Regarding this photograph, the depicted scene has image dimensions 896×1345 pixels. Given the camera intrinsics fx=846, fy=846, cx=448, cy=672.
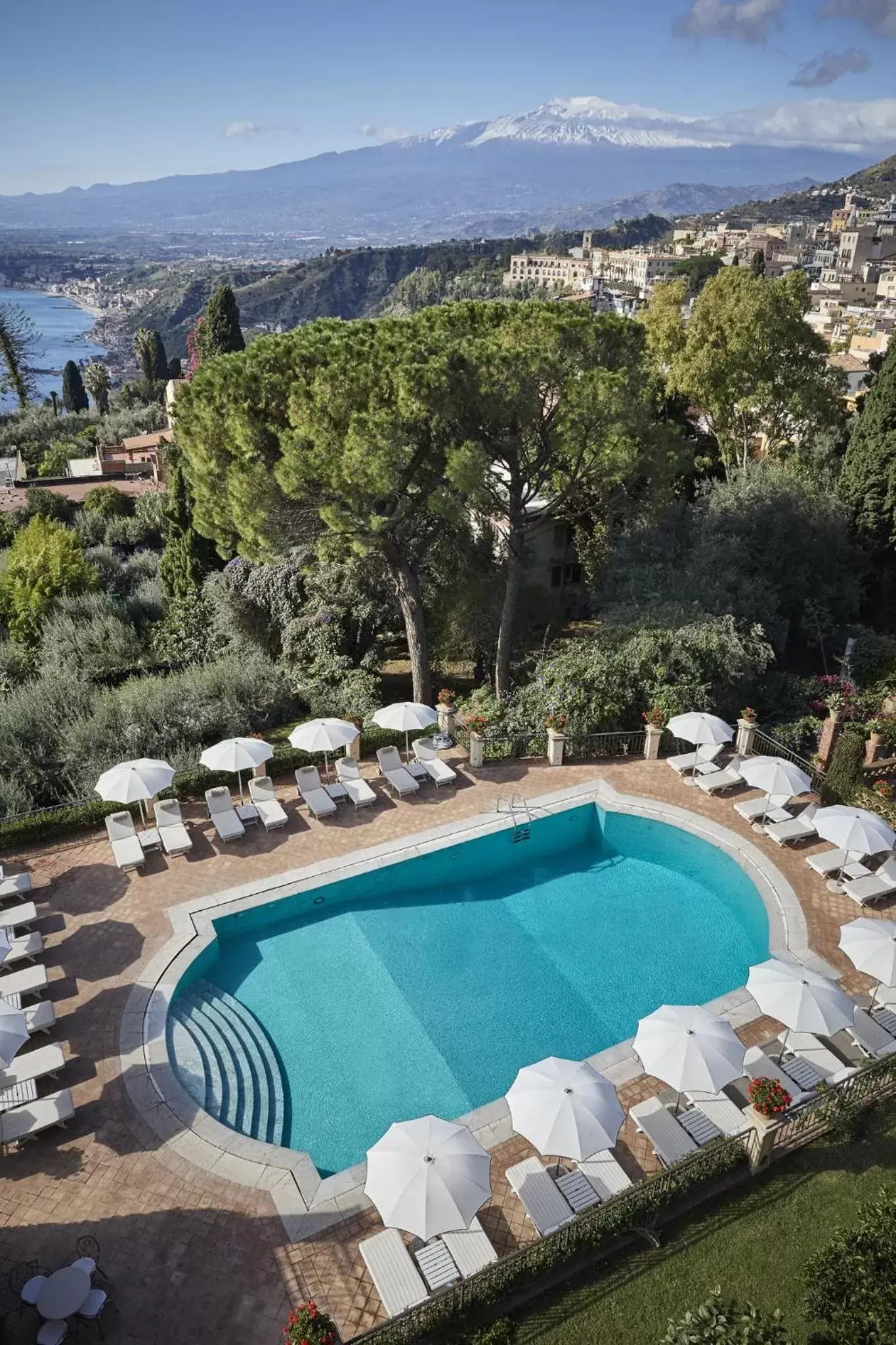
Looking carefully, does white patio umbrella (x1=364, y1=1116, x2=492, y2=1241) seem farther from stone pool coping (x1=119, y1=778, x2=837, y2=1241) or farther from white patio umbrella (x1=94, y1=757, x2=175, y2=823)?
white patio umbrella (x1=94, y1=757, x2=175, y2=823)

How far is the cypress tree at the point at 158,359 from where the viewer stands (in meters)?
69.4

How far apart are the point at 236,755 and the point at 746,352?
19.9 meters

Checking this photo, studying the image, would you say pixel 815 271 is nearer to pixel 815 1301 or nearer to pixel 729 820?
pixel 729 820

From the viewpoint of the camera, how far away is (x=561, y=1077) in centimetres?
1008

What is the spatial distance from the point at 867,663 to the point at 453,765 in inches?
467

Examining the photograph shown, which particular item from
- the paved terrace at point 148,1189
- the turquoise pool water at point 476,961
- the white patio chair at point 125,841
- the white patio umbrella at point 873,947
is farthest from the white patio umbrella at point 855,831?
the white patio chair at point 125,841

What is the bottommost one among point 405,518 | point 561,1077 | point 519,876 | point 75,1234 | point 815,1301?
point 519,876

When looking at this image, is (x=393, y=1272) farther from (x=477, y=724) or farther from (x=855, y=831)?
(x=477, y=724)

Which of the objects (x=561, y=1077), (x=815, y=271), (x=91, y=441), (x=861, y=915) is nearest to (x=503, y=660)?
(x=861, y=915)

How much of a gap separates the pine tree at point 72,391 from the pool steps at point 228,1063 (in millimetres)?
72771

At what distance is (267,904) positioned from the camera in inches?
592

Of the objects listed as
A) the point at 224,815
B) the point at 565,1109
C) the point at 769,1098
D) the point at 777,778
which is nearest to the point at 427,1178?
the point at 565,1109

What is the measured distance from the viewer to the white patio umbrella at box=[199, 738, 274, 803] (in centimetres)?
1681

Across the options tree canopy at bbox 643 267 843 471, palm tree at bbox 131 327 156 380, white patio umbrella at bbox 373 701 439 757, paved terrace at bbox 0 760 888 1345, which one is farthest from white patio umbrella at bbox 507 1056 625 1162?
palm tree at bbox 131 327 156 380
